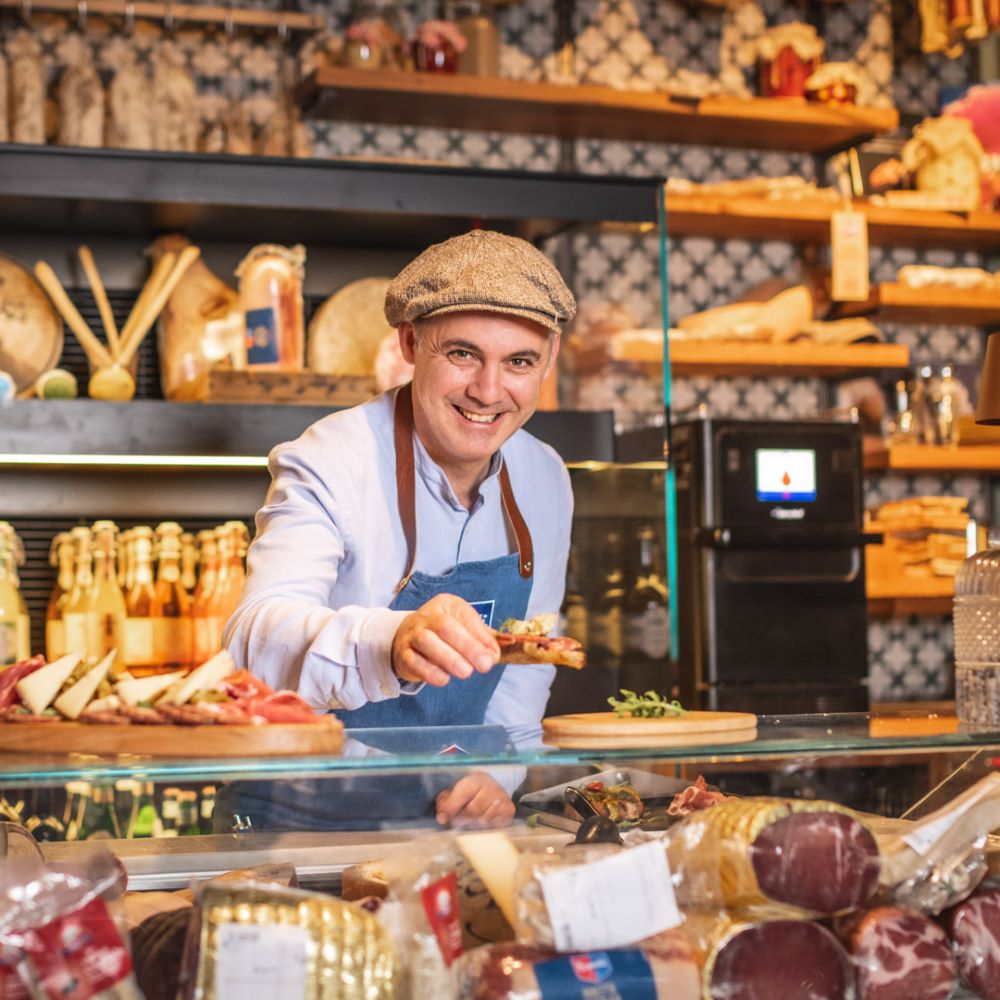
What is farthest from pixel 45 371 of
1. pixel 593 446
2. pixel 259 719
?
pixel 259 719

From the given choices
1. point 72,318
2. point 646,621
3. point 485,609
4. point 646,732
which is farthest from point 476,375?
point 72,318

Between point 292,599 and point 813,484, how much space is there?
8.34ft

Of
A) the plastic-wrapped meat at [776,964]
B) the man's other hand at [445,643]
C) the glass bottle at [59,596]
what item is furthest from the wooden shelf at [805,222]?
the plastic-wrapped meat at [776,964]

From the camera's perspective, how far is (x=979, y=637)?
148 centimetres

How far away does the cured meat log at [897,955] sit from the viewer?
41.0 inches

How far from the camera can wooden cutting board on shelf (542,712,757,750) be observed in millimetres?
1162

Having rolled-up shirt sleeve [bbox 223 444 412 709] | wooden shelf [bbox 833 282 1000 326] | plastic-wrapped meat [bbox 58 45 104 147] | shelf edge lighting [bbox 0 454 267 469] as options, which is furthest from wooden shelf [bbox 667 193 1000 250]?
rolled-up shirt sleeve [bbox 223 444 412 709]

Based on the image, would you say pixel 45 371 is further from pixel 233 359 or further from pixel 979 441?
pixel 979 441

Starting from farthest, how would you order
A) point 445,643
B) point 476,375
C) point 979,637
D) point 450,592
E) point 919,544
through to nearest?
point 919,544 → point 450,592 → point 476,375 → point 979,637 → point 445,643

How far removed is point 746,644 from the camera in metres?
3.92

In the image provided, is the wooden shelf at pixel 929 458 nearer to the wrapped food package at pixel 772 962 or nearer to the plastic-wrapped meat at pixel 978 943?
the plastic-wrapped meat at pixel 978 943

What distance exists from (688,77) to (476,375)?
3185 millimetres

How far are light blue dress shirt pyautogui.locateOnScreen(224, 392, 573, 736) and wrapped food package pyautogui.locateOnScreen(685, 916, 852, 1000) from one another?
0.54m

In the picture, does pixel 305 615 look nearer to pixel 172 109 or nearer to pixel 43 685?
pixel 43 685
